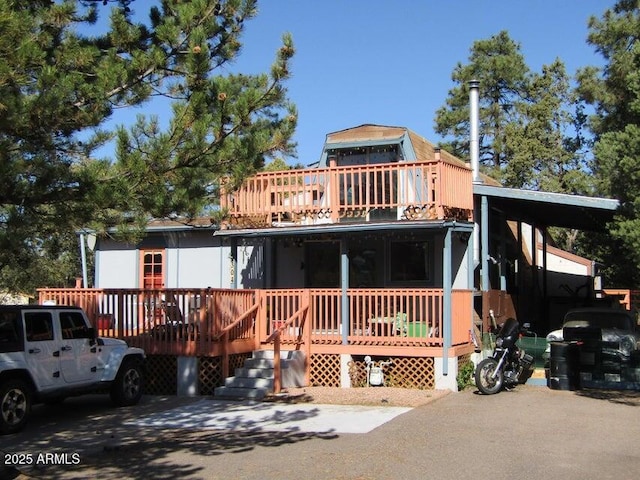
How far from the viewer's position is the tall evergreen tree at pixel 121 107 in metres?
7.70

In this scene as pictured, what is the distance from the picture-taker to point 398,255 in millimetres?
17297

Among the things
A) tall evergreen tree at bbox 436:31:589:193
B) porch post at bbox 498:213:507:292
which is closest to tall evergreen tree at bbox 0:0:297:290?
porch post at bbox 498:213:507:292

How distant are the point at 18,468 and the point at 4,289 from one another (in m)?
27.7

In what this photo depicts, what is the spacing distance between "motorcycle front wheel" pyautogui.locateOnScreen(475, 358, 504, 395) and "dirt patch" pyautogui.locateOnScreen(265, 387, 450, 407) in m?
0.76

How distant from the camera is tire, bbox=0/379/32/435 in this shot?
997 centimetres

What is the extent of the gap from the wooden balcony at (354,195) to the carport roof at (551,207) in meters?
0.90

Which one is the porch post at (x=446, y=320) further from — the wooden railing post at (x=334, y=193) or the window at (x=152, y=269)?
the window at (x=152, y=269)

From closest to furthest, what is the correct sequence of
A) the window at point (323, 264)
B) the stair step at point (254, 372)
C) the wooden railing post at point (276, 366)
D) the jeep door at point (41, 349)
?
the jeep door at point (41, 349) → the wooden railing post at point (276, 366) → the stair step at point (254, 372) → the window at point (323, 264)

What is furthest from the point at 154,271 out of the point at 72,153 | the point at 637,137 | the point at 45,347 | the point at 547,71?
the point at 547,71

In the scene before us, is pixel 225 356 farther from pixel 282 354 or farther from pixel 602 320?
pixel 602 320

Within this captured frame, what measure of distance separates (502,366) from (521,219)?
777 cm

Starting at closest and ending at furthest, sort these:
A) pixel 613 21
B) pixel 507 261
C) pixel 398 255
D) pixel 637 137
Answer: pixel 637 137 → pixel 398 255 → pixel 507 261 → pixel 613 21

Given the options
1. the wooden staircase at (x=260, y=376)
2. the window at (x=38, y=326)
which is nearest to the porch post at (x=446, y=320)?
the wooden staircase at (x=260, y=376)

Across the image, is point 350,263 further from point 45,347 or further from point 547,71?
point 547,71
